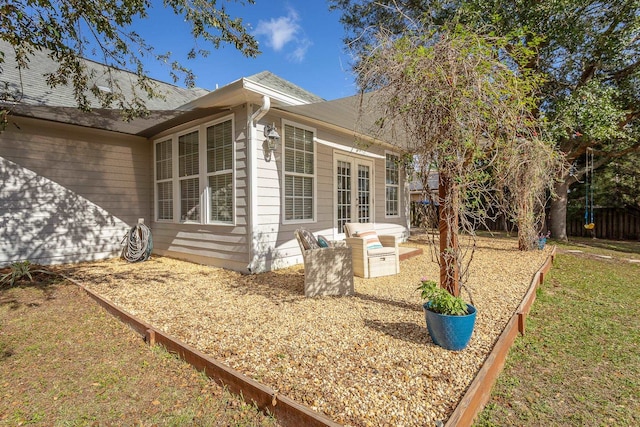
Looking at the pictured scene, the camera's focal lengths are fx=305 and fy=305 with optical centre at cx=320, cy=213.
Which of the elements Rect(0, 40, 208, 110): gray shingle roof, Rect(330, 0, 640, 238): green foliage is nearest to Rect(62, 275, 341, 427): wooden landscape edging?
Rect(0, 40, 208, 110): gray shingle roof

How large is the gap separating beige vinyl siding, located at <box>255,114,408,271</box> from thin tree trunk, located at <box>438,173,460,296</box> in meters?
2.97

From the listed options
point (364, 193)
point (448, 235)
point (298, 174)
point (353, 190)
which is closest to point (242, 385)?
point (448, 235)

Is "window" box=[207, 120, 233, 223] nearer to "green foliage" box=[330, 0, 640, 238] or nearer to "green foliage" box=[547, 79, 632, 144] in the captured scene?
"green foliage" box=[330, 0, 640, 238]

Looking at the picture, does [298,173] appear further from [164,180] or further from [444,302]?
[444,302]

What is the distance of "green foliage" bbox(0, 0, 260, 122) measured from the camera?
3.34 metres

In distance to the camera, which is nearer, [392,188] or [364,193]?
[364,193]

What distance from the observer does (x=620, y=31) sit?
20.8ft

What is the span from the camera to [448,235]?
275 centimetres

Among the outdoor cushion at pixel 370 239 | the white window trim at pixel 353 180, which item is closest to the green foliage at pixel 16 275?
the outdoor cushion at pixel 370 239

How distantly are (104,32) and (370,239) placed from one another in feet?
15.3

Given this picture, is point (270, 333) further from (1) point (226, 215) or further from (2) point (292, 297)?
(1) point (226, 215)

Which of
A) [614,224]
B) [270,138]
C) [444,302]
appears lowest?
[444,302]

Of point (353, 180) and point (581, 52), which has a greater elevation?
point (581, 52)

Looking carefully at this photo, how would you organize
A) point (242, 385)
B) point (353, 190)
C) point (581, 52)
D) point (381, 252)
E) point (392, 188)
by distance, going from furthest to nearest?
point (392, 188) → point (353, 190) → point (581, 52) → point (381, 252) → point (242, 385)
